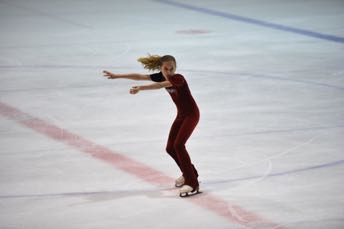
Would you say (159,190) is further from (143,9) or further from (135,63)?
(143,9)

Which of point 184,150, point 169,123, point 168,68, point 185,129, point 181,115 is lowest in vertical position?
point 169,123

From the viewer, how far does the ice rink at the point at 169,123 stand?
980 centimetres

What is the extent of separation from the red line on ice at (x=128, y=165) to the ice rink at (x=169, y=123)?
0.03 m

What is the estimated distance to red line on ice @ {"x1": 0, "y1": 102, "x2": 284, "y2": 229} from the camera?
9.44 m

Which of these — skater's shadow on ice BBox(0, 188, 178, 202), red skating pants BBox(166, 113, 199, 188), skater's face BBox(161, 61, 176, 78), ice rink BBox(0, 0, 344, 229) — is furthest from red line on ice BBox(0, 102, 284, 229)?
skater's face BBox(161, 61, 176, 78)

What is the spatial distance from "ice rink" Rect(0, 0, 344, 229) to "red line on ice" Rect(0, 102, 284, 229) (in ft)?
0.09

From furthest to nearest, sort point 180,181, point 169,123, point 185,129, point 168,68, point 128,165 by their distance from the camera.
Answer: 1. point 169,123
2. point 128,165
3. point 180,181
4. point 185,129
5. point 168,68

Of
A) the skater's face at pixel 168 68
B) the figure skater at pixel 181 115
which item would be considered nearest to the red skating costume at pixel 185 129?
the figure skater at pixel 181 115

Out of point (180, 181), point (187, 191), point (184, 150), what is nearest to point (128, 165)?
point (180, 181)

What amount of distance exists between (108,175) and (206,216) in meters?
1.91

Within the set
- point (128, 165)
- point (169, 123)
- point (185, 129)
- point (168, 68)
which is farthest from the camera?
point (169, 123)

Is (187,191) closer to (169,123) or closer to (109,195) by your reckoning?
(109,195)

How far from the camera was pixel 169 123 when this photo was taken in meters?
13.8

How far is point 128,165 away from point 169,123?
2366 millimetres
